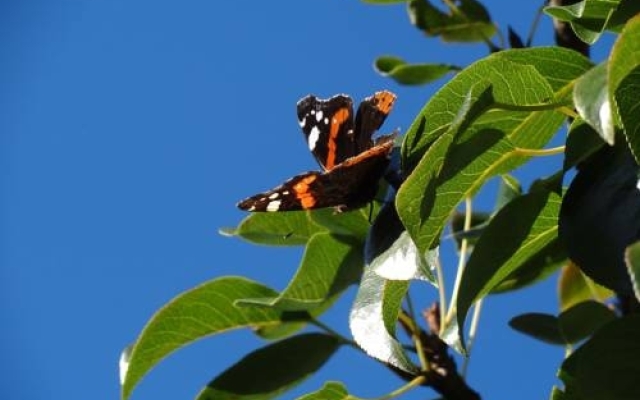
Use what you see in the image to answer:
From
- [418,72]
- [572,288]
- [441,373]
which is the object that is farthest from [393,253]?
[418,72]

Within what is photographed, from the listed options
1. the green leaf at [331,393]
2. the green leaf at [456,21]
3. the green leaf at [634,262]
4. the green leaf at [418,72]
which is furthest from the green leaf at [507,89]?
the green leaf at [456,21]

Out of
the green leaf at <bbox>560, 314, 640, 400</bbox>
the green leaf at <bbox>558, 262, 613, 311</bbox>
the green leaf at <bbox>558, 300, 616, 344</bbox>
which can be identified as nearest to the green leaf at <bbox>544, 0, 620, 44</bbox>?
the green leaf at <bbox>560, 314, 640, 400</bbox>

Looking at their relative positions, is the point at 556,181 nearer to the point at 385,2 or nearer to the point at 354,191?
the point at 354,191

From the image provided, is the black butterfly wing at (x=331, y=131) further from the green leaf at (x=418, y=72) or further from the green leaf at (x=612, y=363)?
the green leaf at (x=418, y=72)

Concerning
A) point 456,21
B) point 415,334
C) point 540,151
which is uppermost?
point 456,21

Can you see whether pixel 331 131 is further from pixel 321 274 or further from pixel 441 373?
pixel 441 373

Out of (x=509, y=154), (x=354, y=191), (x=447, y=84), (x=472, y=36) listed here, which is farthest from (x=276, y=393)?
(x=472, y=36)
